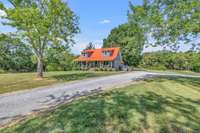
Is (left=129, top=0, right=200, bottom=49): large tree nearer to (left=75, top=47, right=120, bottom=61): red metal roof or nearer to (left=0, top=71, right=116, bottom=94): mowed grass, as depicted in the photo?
(left=0, top=71, right=116, bottom=94): mowed grass

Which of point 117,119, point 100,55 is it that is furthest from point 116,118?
point 100,55

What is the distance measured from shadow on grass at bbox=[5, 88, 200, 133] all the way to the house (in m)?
35.4

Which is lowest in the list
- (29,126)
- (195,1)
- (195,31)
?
(29,126)

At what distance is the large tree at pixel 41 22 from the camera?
18331 mm

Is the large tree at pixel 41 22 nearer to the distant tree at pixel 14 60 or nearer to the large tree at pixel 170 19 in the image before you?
the large tree at pixel 170 19

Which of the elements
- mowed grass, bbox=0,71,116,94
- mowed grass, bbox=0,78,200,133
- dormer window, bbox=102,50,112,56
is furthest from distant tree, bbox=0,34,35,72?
mowed grass, bbox=0,78,200,133

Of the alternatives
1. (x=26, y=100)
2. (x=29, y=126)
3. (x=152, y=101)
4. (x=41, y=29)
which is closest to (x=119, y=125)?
(x=29, y=126)

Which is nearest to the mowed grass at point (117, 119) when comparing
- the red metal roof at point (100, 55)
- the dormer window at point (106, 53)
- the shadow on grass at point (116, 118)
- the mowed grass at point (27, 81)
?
the shadow on grass at point (116, 118)

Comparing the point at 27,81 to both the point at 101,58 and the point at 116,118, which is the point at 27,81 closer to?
the point at 116,118

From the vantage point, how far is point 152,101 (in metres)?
9.22

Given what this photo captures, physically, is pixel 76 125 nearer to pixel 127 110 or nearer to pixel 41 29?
pixel 127 110

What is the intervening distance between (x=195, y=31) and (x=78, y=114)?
11308 millimetres

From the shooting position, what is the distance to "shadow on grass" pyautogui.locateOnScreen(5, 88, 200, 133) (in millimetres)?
6148

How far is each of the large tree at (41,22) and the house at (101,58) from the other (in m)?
22.9
